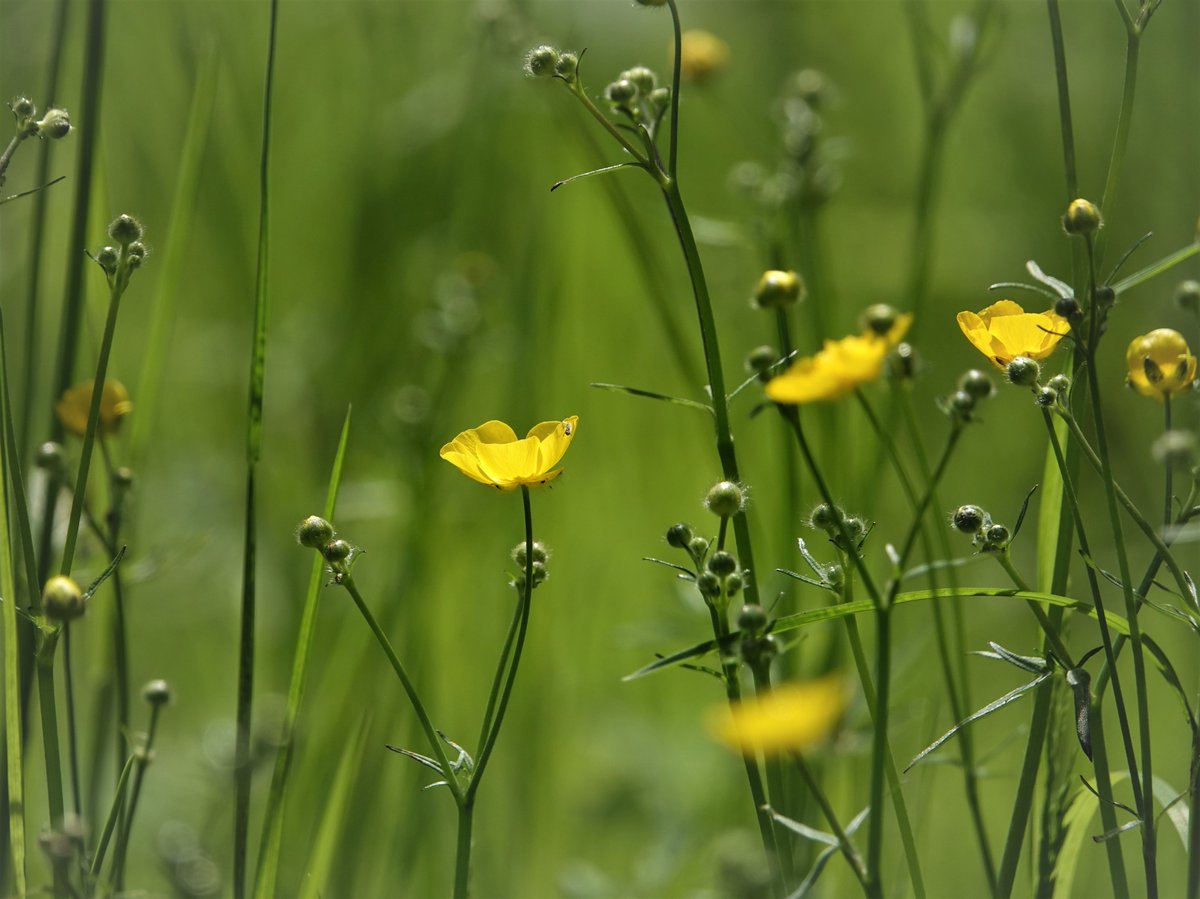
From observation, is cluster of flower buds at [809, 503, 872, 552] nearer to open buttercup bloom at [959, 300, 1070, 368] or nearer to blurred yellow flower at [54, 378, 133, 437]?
open buttercup bloom at [959, 300, 1070, 368]

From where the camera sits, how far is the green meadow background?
143cm

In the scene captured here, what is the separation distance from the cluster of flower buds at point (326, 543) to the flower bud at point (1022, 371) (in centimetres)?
47

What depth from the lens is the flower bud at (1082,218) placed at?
0.74 metres

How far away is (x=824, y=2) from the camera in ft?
11.0

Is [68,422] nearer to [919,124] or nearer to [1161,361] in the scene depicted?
[1161,361]

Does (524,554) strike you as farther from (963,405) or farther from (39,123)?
(39,123)

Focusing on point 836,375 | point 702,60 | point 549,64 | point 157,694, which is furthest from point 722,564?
point 702,60

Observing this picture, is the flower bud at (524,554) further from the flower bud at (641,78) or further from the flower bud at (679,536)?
the flower bud at (641,78)

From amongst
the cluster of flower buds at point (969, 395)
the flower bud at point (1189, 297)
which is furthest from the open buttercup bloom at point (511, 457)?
the flower bud at point (1189, 297)

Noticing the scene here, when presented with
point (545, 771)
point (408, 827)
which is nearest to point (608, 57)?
point (545, 771)

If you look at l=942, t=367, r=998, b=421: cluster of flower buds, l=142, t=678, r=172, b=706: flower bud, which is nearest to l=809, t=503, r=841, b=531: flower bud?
l=942, t=367, r=998, b=421: cluster of flower buds

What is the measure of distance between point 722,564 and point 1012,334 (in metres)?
0.28

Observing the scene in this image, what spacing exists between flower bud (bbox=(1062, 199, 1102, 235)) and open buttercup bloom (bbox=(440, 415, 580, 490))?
35cm

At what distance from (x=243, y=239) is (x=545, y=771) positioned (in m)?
1.16
